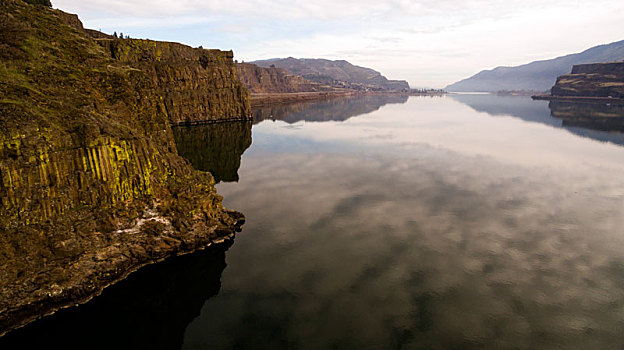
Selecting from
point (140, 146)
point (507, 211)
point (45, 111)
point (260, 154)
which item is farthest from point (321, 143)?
point (45, 111)

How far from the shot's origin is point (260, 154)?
66750 millimetres

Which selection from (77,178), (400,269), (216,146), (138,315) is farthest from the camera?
(216,146)

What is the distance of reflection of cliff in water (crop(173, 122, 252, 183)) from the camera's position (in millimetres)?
54438

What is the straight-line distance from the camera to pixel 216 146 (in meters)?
71.6

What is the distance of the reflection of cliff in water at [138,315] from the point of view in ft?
57.2

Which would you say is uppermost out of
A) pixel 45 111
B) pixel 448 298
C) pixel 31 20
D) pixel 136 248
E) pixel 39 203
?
pixel 31 20

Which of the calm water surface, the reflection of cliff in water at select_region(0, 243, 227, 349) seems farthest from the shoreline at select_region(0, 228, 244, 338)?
the calm water surface

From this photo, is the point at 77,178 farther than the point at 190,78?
No

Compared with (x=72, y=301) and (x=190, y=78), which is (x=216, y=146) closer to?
(x=190, y=78)

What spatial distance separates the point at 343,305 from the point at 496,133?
9989 centimetres

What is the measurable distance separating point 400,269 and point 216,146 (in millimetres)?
58561

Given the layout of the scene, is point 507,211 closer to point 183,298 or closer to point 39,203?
point 183,298

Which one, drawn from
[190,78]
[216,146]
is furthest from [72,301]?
[190,78]

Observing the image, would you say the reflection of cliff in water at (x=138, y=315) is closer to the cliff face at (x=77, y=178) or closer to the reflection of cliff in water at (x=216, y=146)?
the cliff face at (x=77, y=178)
